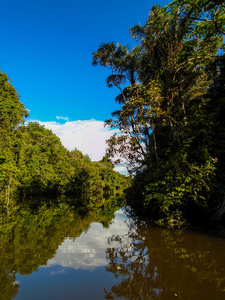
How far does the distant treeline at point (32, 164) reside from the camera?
1738cm

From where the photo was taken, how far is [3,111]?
54.2 feet

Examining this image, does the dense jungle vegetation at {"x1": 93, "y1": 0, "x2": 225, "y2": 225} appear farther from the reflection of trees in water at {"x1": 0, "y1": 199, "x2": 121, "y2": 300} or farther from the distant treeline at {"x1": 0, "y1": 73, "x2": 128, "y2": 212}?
the distant treeline at {"x1": 0, "y1": 73, "x2": 128, "y2": 212}

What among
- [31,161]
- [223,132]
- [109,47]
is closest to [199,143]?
[223,132]

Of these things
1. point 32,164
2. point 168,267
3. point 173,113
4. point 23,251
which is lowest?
point 23,251

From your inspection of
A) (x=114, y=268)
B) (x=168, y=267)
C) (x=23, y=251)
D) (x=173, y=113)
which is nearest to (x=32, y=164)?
(x=173, y=113)

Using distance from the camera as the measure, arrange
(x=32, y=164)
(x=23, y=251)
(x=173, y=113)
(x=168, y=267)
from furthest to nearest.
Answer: (x=32, y=164) → (x=173, y=113) → (x=23, y=251) → (x=168, y=267)

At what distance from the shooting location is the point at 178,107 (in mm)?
11312

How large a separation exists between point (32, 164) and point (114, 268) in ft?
96.0

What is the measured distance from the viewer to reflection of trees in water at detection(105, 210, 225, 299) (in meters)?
2.94

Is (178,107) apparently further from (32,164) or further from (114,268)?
(32,164)

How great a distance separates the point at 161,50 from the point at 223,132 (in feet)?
22.2

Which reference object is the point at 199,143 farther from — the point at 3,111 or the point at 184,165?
the point at 3,111

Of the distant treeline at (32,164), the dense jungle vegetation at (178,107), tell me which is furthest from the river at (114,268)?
the distant treeline at (32,164)

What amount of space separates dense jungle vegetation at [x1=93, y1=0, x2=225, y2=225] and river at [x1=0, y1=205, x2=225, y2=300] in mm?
2226
